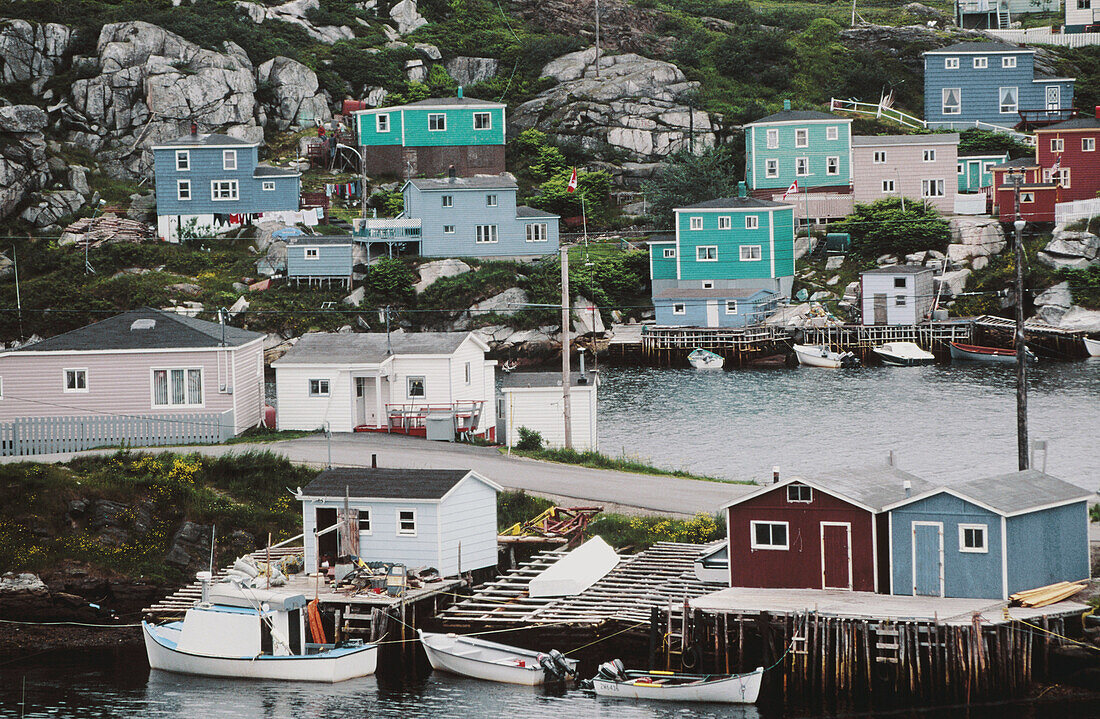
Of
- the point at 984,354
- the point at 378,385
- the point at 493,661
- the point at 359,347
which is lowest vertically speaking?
the point at 493,661

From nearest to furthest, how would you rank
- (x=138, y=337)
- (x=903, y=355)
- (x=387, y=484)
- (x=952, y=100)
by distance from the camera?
(x=387, y=484), (x=138, y=337), (x=903, y=355), (x=952, y=100)

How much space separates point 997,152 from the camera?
9394 cm

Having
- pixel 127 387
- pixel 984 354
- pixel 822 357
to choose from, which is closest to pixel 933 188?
pixel 984 354

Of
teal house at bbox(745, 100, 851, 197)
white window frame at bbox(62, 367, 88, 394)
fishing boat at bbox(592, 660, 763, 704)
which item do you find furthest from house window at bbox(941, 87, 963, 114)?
fishing boat at bbox(592, 660, 763, 704)

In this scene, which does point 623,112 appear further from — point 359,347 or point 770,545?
point 770,545

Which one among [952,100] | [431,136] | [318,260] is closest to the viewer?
[318,260]

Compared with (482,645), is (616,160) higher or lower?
higher

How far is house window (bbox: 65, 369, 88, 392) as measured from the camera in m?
46.2

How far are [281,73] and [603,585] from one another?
7026 cm

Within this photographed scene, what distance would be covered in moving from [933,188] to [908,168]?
6.37 feet

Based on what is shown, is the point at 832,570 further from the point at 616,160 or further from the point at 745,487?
the point at 616,160

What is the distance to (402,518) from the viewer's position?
3447cm

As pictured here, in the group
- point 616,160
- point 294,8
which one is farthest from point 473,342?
point 294,8

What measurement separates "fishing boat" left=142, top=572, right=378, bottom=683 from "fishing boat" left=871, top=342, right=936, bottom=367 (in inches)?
1958
